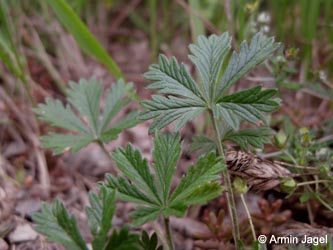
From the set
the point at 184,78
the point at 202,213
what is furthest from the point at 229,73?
the point at 202,213

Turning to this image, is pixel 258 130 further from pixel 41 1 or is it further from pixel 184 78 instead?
pixel 41 1

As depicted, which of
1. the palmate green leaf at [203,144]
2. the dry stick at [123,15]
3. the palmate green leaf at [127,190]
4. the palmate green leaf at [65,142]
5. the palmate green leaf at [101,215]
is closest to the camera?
the palmate green leaf at [101,215]

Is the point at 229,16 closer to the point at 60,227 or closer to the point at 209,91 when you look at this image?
the point at 209,91

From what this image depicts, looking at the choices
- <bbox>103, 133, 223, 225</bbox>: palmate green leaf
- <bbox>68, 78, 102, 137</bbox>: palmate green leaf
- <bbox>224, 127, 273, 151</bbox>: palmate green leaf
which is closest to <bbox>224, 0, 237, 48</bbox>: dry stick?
<bbox>68, 78, 102, 137</bbox>: palmate green leaf

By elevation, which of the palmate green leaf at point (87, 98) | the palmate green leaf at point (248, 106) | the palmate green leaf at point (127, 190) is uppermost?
the palmate green leaf at point (87, 98)

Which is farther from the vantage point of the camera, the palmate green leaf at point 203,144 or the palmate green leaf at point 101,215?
the palmate green leaf at point 203,144

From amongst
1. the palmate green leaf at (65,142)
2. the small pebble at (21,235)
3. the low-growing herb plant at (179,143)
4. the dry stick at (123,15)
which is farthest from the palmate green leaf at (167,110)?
the dry stick at (123,15)

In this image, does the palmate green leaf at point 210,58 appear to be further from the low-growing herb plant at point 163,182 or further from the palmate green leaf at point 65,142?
the palmate green leaf at point 65,142

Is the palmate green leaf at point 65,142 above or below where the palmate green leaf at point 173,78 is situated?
below
